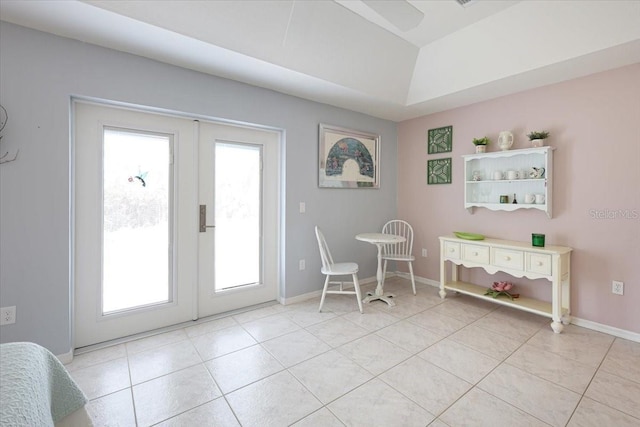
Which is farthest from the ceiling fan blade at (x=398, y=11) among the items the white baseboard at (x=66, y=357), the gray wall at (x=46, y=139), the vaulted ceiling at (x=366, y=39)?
the white baseboard at (x=66, y=357)

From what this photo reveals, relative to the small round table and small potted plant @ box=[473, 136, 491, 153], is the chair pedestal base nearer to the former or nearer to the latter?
the small round table

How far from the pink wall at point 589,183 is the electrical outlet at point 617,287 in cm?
3

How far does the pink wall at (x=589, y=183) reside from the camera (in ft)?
8.14

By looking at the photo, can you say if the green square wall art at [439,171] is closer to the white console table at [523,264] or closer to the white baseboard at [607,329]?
the white console table at [523,264]

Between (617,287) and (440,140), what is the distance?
7.64 ft

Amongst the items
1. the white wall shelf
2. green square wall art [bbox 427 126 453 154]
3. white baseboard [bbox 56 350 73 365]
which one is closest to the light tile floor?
white baseboard [bbox 56 350 73 365]

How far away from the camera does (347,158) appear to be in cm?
380

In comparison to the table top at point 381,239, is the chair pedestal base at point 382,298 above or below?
below

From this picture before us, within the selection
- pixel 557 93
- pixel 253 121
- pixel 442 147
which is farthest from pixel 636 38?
pixel 253 121

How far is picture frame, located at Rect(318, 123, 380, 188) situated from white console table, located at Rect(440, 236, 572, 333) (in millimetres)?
1330

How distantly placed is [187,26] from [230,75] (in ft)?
2.32

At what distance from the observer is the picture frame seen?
356 centimetres

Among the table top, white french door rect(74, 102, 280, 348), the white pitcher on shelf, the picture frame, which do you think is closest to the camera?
white french door rect(74, 102, 280, 348)

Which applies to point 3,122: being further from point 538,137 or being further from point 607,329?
point 607,329
